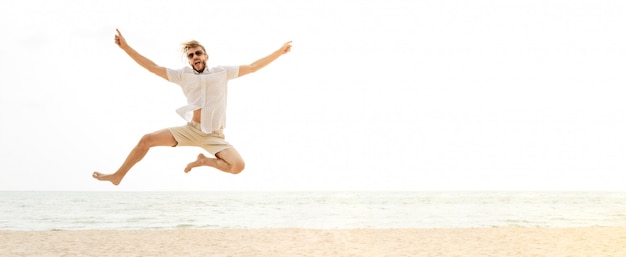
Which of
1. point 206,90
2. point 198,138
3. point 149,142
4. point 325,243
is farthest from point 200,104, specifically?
point 325,243

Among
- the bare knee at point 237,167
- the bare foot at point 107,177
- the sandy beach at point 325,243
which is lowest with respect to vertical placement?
the sandy beach at point 325,243

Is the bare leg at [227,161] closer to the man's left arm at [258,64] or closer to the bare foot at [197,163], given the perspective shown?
the bare foot at [197,163]

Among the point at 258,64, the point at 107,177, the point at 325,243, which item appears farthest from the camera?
the point at 325,243

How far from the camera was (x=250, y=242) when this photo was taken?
20031 millimetres

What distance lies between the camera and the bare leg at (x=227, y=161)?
19.9 feet

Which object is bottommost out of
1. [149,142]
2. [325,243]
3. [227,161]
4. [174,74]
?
[325,243]

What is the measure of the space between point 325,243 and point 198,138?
46.6 ft

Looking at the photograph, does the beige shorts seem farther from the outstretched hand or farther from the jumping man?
the outstretched hand

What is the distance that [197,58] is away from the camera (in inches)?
227

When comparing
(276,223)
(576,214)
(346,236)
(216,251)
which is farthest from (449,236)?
(576,214)

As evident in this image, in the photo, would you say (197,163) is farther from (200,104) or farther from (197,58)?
(197,58)

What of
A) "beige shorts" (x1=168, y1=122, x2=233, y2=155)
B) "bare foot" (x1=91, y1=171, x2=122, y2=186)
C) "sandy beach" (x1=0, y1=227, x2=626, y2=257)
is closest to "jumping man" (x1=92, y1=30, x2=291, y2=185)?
"beige shorts" (x1=168, y1=122, x2=233, y2=155)

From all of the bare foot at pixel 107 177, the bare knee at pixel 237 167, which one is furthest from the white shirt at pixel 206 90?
the bare foot at pixel 107 177

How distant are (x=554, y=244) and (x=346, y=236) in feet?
22.1
